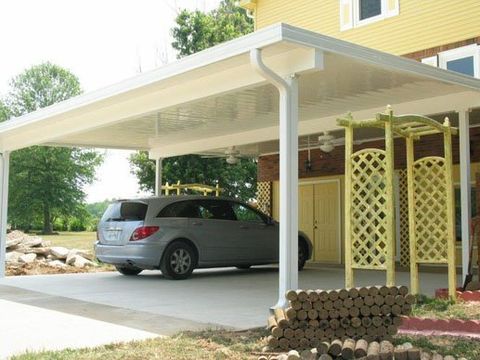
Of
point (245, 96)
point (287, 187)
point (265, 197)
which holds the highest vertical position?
point (245, 96)

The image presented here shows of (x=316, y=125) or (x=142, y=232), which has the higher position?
(x=316, y=125)

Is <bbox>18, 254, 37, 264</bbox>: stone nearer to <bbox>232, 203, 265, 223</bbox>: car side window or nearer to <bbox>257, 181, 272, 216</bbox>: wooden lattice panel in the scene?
<bbox>232, 203, 265, 223</bbox>: car side window

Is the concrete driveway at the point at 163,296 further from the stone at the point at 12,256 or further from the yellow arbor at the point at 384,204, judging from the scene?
the stone at the point at 12,256

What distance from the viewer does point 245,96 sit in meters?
9.47

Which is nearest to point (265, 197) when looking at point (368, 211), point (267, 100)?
point (267, 100)

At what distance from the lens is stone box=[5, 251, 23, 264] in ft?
51.2

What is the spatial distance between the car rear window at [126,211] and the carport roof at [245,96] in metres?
1.56

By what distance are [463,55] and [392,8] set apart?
231cm

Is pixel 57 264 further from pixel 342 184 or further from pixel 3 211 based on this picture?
pixel 342 184

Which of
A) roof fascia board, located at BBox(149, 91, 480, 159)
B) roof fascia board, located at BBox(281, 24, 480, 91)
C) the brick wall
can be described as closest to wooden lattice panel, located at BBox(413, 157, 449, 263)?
roof fascia board, located at BBox(281, 24, 480, 91)

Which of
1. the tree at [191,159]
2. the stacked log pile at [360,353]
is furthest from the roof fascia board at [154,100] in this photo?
the tree at [191,159]

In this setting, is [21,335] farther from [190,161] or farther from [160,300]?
[190,161]

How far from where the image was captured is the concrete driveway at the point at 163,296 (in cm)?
679

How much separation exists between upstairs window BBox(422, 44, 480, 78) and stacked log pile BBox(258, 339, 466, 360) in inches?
335
